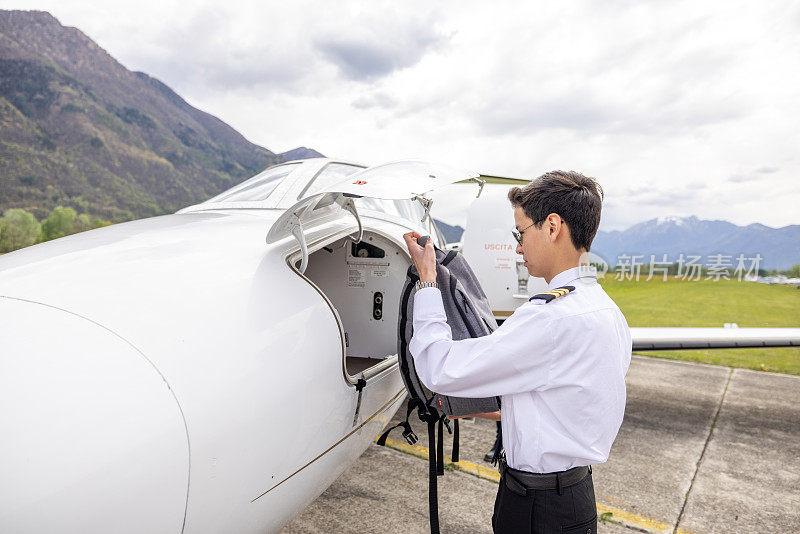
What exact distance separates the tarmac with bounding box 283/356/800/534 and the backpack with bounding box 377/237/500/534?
1.20 meters

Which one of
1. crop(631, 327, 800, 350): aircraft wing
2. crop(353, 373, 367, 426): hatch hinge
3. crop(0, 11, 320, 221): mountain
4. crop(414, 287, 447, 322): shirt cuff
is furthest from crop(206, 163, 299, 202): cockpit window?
crop(0, 11, 320, 221): mountain

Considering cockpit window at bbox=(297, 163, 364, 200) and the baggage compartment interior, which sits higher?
cockpit window at bbox=(297, 163, 364, 200)

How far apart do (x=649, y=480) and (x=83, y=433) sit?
4.50 m

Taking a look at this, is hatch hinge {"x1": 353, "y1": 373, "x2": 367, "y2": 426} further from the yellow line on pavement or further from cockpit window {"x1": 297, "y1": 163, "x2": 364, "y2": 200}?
the yellow line on pavement

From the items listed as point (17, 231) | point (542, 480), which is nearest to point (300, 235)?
point (542, 480)

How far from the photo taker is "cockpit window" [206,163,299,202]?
3.71 metres

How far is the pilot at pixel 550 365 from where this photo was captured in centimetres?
161

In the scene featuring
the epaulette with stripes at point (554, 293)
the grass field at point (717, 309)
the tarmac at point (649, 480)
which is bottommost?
the grass field at point (717, 309)

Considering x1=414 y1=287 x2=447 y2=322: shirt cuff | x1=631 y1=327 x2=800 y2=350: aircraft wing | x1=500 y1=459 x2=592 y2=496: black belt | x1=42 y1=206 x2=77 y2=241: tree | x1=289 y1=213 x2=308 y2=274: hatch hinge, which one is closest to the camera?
x1=500 y1=459 x2=592 y2=496: black belt

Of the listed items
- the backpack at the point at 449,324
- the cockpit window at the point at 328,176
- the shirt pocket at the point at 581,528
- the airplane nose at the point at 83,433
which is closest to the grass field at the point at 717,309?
the cockpit window at the point at 328,176

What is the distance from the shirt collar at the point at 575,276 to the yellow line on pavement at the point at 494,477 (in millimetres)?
2858

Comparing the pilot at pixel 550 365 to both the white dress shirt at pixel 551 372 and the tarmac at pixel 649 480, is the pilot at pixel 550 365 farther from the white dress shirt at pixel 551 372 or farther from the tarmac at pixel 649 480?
the tarmac at pixel 649 480

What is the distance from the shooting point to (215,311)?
6.26 ft

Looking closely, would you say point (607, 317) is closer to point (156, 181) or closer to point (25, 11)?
point (156, 181)
